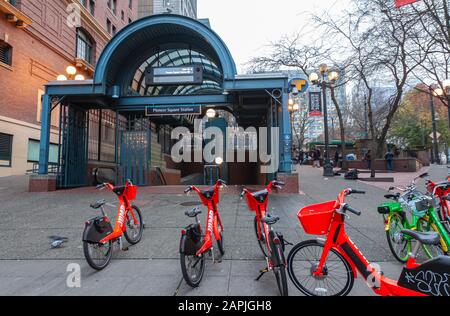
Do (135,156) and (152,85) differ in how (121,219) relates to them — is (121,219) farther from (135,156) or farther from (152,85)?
(152,85)

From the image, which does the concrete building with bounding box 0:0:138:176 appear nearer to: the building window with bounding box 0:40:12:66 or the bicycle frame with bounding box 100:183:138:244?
the building window with bounding box 0:40:12:66

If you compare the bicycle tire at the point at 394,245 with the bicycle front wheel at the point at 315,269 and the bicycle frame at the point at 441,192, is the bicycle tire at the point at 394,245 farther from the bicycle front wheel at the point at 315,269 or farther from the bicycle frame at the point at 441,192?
the bicycle front wheel at the point at 315,269

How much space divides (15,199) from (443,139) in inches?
2055

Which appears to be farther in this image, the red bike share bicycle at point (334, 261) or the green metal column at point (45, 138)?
the green metal column at point (45, 138)

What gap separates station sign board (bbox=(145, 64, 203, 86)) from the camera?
40.4ft

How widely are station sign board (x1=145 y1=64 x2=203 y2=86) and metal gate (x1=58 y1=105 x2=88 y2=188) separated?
3.84 metres

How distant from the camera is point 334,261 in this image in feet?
10.0

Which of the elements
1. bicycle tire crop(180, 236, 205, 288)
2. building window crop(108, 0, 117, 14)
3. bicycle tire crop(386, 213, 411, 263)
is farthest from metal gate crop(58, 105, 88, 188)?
building window crop(108, 0, 117, 14)

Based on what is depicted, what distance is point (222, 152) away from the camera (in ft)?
58.6

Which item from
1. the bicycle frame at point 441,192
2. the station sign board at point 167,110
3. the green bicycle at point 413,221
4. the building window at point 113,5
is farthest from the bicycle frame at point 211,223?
Answer: the building window at point 113,5

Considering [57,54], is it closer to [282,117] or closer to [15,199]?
[15,199]

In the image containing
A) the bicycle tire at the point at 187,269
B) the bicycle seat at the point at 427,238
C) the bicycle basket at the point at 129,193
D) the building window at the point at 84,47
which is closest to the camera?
the bicycle seat at the point at 427,238

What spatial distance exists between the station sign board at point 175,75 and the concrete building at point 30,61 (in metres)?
11.3

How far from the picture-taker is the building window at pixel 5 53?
56.4 ft
